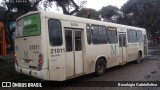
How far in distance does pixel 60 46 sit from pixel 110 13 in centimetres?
4810

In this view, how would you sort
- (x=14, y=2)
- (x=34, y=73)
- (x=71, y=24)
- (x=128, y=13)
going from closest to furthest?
(x=34, y=73)
(x=71, y=24)
(x=14, y=2)
(x=128, y=13)

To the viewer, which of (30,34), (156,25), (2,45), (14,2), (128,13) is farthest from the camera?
(128,13)

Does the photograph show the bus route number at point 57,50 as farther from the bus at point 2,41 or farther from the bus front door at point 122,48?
the bus at point 2,41

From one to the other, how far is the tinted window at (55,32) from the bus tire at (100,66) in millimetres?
3022

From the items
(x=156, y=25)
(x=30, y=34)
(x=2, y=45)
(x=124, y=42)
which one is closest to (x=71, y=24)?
(x=30, y=34)

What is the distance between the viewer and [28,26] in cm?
773

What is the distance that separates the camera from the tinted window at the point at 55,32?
7.14 meters

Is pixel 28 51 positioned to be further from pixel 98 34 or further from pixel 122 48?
pixel 122 48

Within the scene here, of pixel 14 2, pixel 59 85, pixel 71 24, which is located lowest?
pixel 59 85

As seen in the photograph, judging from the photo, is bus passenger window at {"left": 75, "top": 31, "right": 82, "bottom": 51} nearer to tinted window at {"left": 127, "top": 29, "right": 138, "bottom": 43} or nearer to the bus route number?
the bus route number

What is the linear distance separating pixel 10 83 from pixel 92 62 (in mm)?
3782

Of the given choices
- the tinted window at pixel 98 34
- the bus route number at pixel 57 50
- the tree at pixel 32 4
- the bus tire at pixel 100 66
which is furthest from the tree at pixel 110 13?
the bus route number at pixel 57 50

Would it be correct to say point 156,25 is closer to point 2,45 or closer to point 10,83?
point 2,45

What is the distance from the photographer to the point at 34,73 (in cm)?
707
